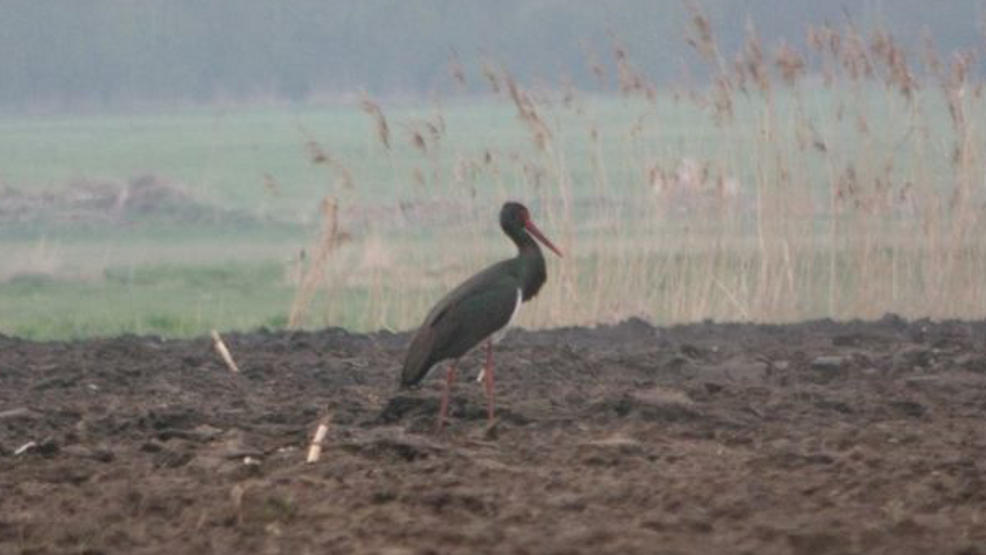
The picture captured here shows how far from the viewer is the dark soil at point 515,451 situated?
7.88m

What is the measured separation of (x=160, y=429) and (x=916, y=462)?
2.88m

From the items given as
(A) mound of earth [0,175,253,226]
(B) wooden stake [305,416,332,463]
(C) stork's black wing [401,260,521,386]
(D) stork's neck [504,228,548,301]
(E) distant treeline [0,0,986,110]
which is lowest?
(B) wooden stake [305,416,332,463]

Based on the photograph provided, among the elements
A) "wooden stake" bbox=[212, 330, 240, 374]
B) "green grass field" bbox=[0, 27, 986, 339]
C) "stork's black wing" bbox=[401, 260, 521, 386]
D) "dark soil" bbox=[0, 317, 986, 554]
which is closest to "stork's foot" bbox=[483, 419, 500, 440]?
"dark soil" bbox=[0, 317, 986, 554]

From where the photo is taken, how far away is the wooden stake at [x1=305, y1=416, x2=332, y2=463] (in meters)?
9.43

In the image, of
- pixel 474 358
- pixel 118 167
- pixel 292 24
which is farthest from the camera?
pixel 292 24

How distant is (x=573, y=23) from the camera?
72.3 meters

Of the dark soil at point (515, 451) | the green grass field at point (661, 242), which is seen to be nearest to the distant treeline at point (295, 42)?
the green grass field at point (661, 242)

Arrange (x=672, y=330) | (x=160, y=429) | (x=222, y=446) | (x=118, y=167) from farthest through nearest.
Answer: (x=118, y=167) < (x=672, y=330) < (x=160, y=429) < (x=222, y=446)

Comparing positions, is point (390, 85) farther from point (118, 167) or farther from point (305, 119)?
point (118, 167)

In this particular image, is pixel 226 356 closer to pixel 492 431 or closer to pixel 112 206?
pixel 492 431

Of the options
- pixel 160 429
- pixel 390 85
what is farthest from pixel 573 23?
pixel 160 429

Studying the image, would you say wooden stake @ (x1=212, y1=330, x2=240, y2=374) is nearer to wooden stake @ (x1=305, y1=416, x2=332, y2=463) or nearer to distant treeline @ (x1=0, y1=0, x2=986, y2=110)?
wooden stake @ (x1=305, y1=416, x2=332, y2=463)

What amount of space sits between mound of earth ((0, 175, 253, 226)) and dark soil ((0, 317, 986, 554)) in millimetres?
26409

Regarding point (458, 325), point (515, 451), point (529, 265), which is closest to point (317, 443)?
point (515, 451)
